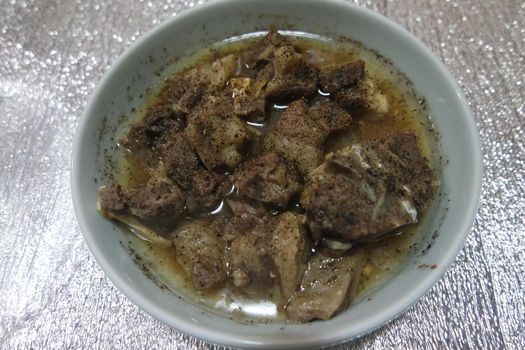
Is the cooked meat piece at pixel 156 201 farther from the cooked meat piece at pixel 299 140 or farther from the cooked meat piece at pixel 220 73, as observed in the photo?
the cooked meat piece at pixel 220 73

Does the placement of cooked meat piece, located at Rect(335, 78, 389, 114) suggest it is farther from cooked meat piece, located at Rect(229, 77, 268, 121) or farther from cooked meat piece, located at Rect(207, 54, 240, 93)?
cooked meat piece, located at Rect(207, 54, 240, 93)

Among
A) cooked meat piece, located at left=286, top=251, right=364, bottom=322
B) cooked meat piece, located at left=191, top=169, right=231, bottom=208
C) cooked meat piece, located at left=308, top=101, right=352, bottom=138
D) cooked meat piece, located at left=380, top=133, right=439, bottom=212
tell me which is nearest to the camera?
cooked meat piece, located at left=286, top=251, right=364, bottom=322

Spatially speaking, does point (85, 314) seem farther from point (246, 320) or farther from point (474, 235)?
point (474, 235)

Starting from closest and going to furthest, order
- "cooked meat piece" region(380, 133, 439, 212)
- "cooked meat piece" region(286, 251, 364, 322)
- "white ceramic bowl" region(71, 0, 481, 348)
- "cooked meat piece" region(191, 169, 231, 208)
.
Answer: "white ceramic bowl" region(71, 0, 481, 348), "cooked meat piece" region(286, 251, 364, 322), "cooked meat piece" region(380, 133, 439, 212), "cooked meat piece" region(191, 169, 231, 208)

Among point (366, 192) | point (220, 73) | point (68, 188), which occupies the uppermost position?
point (220, 73)

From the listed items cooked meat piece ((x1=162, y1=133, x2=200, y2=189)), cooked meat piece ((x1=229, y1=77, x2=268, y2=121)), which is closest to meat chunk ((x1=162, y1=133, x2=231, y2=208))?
cooked meat piece ((x1=162, y1=133, x2=200, y2=189))

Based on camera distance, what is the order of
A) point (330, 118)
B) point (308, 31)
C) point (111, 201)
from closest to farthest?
point (111, 201) < point (330, 118) < point (308, 31)

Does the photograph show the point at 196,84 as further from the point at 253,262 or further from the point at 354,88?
the point at 253,262

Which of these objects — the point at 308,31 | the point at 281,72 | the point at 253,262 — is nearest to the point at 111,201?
the point at 253,262
